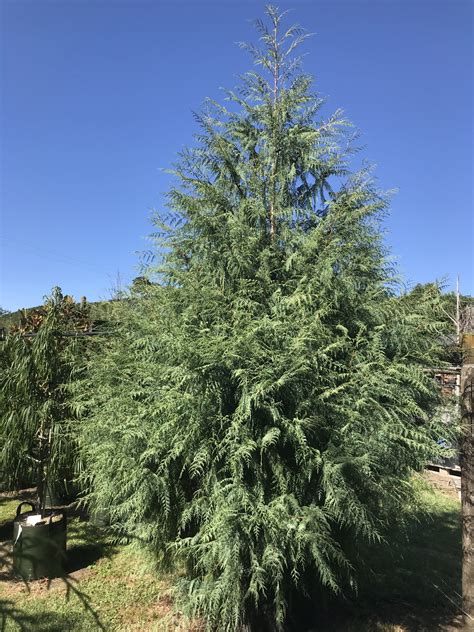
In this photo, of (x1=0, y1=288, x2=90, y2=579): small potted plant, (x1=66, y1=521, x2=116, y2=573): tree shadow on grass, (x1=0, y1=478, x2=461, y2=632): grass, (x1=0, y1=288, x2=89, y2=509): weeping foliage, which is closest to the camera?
(x1=0, y1=478, x2=461, y2=632): grass

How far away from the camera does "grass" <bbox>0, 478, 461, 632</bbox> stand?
3.86 metres

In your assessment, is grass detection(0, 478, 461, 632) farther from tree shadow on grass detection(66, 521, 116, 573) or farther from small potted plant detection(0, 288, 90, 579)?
small potted plant detection(0, 288, 90, 579)

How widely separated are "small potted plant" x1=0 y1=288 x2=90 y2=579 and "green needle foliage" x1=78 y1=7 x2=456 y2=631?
144 centimetres

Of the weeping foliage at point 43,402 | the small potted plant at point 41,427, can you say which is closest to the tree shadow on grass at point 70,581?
the small potted plant at point 41,427

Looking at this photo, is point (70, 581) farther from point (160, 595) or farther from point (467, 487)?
point (467, 487)

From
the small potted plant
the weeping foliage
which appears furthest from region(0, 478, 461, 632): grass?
the weeping foliage

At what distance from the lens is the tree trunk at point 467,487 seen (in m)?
3.30

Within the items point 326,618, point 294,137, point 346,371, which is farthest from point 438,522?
point 294,137

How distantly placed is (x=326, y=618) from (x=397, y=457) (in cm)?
171

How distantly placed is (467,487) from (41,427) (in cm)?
439

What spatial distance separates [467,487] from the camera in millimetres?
3344

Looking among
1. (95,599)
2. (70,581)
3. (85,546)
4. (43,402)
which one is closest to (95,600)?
(95,599)

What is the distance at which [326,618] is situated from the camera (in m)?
3.90

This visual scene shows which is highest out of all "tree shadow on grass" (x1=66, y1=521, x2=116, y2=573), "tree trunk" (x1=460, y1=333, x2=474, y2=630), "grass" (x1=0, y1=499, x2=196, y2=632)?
"tree trunk" (x1=460, y1=333, x2=474, y2=630)
